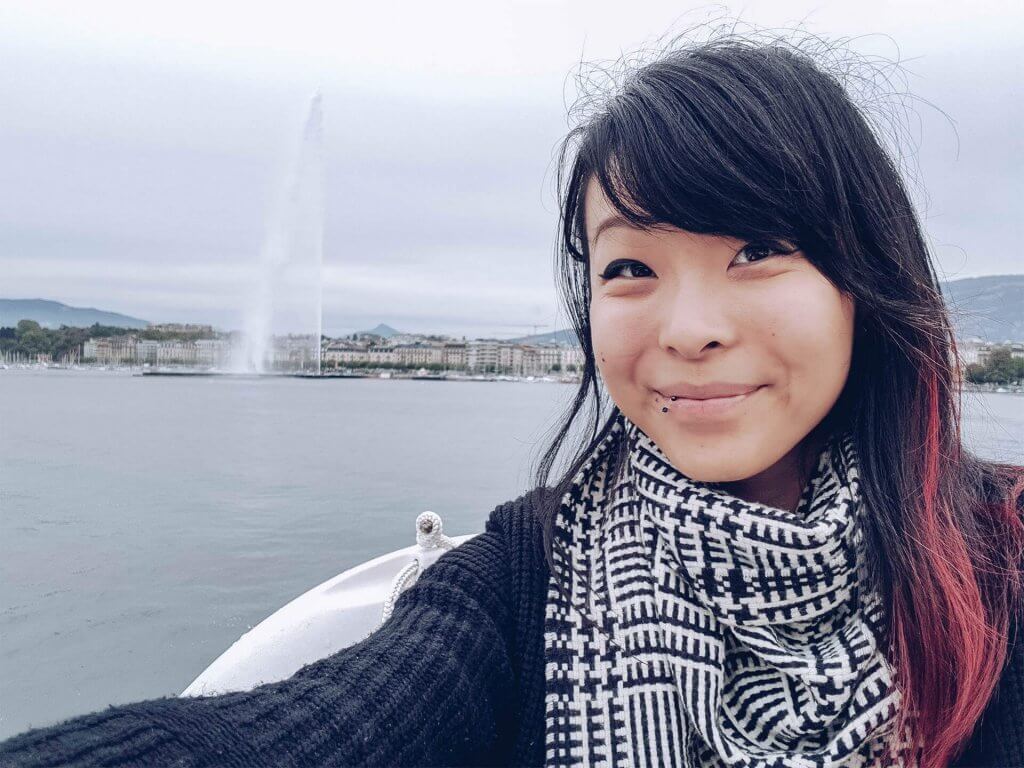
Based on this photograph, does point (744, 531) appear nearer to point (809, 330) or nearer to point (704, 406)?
point (704, 406)

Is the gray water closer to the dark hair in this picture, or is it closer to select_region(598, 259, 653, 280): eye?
the dark hair

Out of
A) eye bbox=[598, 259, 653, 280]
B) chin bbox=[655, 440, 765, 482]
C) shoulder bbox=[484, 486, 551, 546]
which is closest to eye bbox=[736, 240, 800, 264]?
eye bbox=[598, 259, 653, 280]

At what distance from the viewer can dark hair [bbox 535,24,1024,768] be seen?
3.36 ft

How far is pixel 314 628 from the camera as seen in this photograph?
6.70 feet

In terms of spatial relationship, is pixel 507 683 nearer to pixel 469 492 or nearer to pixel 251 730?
pixel 251 730

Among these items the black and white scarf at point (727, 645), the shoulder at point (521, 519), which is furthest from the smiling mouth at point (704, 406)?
the shoulder at point (521, 519)

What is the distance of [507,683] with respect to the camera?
1196 mm

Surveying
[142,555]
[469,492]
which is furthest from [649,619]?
[469,492]

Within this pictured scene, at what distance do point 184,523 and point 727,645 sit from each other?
927cm

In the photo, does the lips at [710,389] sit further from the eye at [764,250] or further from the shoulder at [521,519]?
the shoulder at [521,519]

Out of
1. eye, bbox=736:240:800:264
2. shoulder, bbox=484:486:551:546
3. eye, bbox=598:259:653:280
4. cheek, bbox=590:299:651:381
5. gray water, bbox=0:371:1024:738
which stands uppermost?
eye, bbox=736:240:800:264

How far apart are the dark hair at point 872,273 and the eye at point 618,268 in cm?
6

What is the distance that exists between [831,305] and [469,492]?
434 inches

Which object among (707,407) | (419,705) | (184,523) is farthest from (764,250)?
(184,523)
